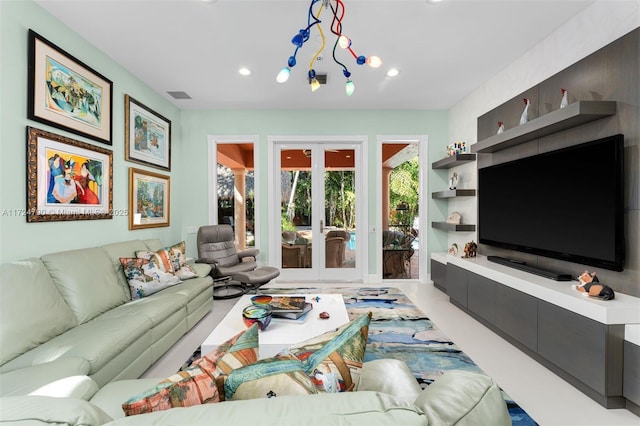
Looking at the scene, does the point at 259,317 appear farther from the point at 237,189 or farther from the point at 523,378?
the point at 237,189

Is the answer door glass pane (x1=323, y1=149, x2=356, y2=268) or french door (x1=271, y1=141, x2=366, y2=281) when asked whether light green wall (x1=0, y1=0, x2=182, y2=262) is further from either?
door glass pane (x1=323, y1=149, x2=356, y2=268)

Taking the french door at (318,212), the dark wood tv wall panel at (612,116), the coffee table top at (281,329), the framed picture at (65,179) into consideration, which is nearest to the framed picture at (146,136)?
the framed picture at (65,179)

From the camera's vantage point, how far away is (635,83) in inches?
79.5

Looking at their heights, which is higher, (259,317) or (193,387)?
(193,387)

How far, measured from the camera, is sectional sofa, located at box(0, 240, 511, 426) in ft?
1.84

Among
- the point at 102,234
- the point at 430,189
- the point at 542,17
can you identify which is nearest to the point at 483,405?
the point at 542,17

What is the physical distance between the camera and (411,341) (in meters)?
2.74

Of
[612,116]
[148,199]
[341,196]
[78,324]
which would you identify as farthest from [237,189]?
[612,116]

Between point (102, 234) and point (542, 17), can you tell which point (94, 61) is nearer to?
point (102, 234)

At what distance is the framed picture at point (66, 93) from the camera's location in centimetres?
231

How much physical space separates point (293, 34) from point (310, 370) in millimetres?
2835

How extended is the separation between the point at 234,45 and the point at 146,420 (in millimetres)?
3171

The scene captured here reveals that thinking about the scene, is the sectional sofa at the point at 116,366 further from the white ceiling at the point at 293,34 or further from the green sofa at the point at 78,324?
the white ceiling at the point at 293,34

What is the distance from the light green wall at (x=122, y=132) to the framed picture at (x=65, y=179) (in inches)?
2.4
